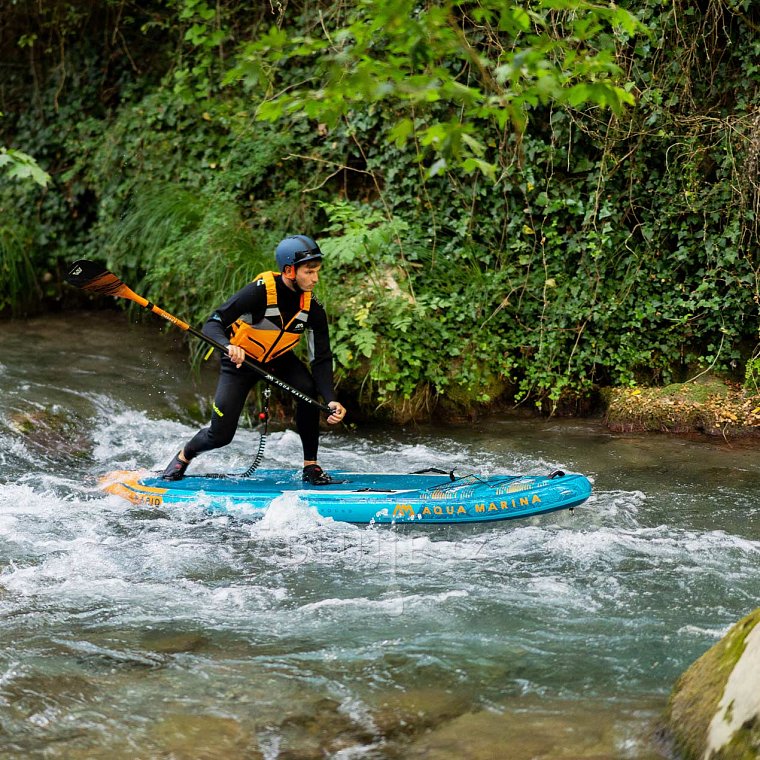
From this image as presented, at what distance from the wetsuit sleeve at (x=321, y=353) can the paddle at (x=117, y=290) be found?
0.34ft

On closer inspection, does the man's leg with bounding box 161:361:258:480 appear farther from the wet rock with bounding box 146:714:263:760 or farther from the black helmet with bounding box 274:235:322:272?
the wet rock with bounding box 146:714:263:760

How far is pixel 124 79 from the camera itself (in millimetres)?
10773

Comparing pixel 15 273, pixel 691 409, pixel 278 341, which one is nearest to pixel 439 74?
pixel 278 341

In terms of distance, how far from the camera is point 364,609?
4.18 m

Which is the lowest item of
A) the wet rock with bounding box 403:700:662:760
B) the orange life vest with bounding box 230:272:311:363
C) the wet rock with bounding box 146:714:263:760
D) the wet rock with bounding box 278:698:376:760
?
the wet rock with bounding box 146:714:263:760

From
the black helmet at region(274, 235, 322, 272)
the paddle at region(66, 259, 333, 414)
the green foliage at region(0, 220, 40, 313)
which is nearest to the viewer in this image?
the black helmet at region(274, 235, 322, 272)

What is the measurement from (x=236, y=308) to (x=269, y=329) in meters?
0.24

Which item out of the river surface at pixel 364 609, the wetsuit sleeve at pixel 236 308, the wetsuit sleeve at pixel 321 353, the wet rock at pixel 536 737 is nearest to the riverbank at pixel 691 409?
the river surface at pixel 364 609

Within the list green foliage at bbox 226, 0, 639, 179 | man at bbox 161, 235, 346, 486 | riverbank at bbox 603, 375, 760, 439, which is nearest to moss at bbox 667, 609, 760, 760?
green foliage at bbox 226, 0, 639, 179

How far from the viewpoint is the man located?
5.45 m

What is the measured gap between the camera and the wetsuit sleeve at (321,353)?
18.7 feet

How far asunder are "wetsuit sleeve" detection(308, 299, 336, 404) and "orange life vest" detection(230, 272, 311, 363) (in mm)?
78

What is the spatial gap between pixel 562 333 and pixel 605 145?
1558 mm

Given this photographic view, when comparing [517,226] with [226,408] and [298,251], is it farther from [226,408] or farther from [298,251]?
[226,408]
